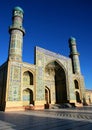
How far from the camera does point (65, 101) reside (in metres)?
21.1

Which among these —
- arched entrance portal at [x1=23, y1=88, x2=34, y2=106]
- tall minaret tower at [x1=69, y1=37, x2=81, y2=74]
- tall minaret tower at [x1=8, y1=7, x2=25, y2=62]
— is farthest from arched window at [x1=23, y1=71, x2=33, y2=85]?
tall minaret tower at [x1=69, y1=37, x2=81, y2=74]

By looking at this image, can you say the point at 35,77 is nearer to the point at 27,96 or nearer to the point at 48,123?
the point at 27,96

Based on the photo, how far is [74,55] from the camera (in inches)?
1012

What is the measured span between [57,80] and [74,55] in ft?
20.2

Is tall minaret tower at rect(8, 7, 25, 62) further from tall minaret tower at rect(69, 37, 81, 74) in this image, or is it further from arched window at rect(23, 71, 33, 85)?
tall minaret tower at rect(69, 37, 81, 74)

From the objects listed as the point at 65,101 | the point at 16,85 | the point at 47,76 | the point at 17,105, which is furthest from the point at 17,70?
the point at 65,101

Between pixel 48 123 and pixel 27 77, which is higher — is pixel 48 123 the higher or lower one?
the lower one

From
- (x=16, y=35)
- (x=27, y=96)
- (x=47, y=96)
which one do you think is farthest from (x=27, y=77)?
(x=47, y=96)

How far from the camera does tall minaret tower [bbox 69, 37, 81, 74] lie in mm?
24952

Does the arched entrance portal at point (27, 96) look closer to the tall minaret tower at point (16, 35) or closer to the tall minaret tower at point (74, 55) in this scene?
the tall minaret tower at point (16, 35)

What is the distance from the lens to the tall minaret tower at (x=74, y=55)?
25.0 metres

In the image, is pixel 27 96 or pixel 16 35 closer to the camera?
pixel 27 96

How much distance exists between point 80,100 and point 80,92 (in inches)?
56.0

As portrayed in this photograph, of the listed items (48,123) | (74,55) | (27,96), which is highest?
(74,55)
